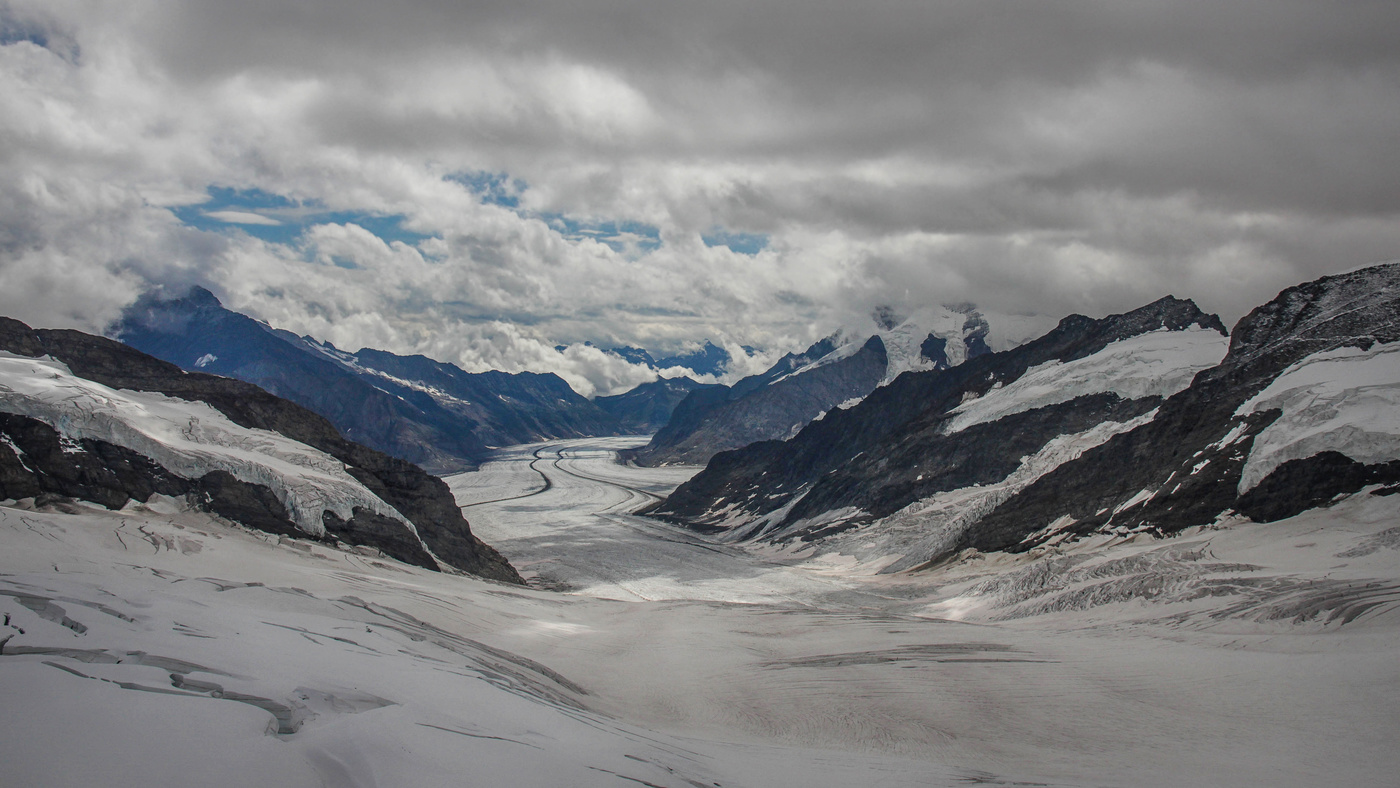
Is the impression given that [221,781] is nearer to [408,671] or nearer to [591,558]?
[408,671]

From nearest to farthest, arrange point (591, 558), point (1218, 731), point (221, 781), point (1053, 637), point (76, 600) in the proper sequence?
point (221, 781), point (76, 600), point (1218, 731), point (1053, 637), point (591, 558)

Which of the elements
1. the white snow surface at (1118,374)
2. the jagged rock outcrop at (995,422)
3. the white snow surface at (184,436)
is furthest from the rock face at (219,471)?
the white snow surface at (1118,374)

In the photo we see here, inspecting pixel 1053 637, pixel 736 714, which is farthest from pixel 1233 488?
pixel 736 714

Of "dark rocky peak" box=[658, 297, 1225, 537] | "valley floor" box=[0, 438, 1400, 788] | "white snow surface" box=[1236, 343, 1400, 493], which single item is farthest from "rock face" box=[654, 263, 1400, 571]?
"valley floor" box=[0, 438, 1400, 788]

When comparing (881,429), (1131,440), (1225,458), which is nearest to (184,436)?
(1225,458)

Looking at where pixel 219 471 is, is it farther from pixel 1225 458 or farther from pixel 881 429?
pixel 881 429
